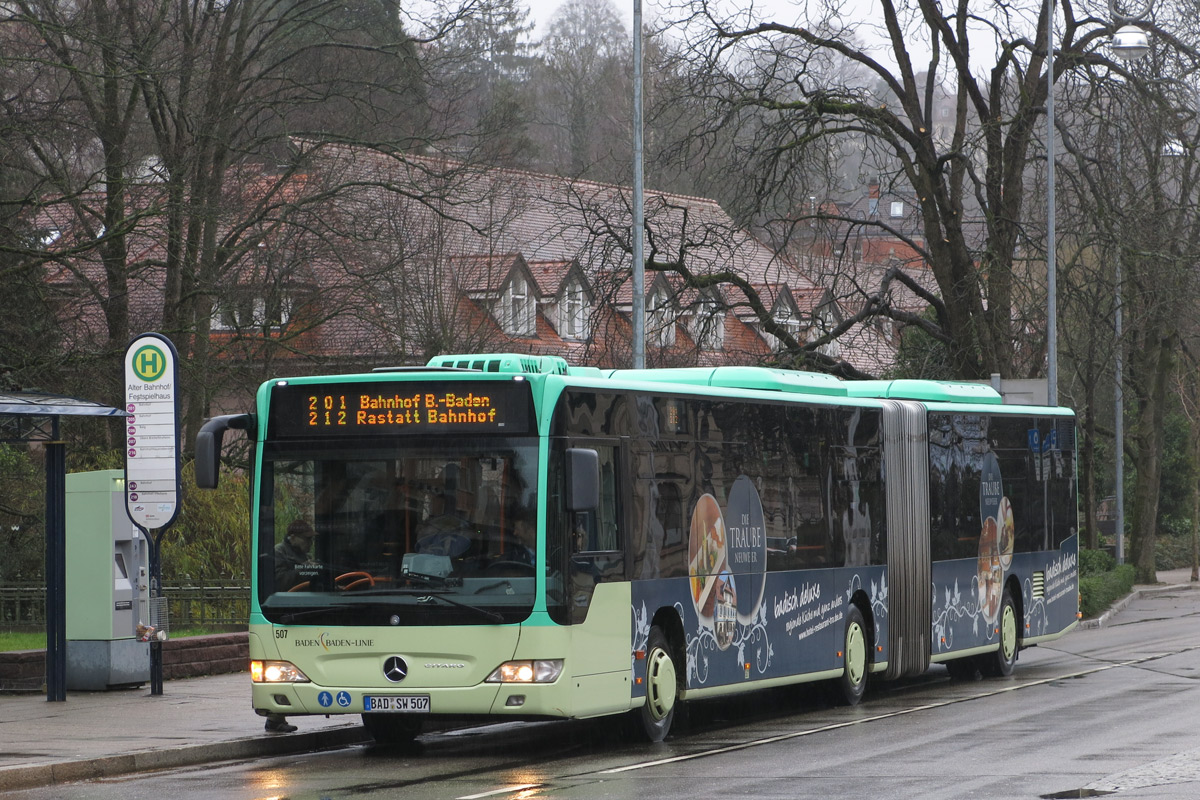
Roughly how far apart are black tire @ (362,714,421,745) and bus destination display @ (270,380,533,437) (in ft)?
8.02

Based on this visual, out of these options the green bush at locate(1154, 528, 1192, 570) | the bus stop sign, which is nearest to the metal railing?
the bus stop sign

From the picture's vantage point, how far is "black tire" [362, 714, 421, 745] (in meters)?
13.6

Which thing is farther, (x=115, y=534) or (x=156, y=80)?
(x=156, y=80)

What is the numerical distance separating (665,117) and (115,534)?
53.7 feet

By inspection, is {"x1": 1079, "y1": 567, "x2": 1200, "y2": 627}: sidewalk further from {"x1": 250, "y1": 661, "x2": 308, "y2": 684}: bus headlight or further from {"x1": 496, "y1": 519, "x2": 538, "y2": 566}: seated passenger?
{"x1": 250, "y1": 661, "x2": 308, "y2": 684}: bus headlight

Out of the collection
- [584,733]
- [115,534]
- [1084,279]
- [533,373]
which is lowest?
[584,733]

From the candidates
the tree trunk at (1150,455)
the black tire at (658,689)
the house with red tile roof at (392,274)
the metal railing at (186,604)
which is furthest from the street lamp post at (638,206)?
the tree trunk at (1150,455)

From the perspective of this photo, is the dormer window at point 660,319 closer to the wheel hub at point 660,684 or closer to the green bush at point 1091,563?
the green bush at point 1091,563

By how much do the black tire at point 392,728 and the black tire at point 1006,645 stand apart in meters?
8.89

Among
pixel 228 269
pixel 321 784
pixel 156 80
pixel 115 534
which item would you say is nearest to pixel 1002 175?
pixel 228 269

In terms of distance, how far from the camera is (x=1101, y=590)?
108 ft

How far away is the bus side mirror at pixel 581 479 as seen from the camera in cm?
1201

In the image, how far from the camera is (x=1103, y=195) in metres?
27.4

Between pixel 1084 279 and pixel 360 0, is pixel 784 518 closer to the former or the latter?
pixel 1084 279
